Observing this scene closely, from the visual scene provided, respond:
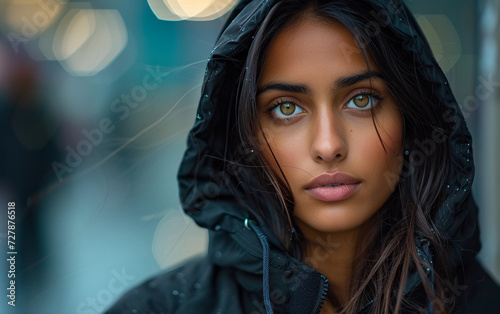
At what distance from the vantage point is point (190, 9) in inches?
64.8

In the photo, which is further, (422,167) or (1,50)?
(1,50)

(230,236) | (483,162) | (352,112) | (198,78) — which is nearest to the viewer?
(352,112)

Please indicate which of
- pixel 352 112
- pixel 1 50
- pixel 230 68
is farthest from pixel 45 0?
pixel 352 112

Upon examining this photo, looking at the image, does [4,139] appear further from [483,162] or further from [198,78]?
[483,162]

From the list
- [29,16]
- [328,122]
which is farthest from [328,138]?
[29,16]

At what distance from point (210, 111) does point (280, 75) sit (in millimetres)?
194

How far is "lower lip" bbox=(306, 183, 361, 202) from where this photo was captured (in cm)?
98

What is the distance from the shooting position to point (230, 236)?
1.12 metres

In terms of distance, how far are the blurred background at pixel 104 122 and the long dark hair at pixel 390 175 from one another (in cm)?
58

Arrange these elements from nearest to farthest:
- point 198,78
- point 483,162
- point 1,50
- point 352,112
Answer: point 352,112
point 198,78
point 1,50
point 483,162

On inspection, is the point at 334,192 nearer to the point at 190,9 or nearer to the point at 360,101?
the point at 360,101

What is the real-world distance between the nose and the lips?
41 millimetres

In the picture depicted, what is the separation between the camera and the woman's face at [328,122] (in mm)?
976

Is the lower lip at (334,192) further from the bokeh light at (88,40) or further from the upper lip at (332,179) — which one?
the bokeh light at (88,40)
